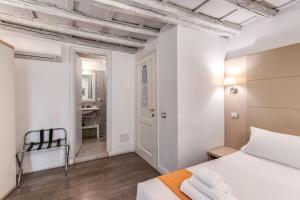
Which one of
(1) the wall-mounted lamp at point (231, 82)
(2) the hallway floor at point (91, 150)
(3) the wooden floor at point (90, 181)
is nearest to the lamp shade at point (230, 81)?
(1) the wall-mounted lamp at point (231, 82)

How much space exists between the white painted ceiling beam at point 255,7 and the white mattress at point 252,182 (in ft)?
6.08

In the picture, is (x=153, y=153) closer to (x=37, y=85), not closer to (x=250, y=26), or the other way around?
(x=37, y=85)

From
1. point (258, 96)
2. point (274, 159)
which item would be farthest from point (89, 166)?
point (258, 96)

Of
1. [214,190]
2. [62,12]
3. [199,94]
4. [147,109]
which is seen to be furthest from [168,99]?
[62,12]

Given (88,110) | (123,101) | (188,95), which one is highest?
(188,95)

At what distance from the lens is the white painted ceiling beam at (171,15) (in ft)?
5.59

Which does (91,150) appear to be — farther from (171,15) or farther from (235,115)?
(171,15)

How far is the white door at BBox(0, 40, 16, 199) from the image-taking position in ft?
6.39

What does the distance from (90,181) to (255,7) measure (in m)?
3.38

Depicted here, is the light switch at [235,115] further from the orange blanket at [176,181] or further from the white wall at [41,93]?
the white wall at [41,93]

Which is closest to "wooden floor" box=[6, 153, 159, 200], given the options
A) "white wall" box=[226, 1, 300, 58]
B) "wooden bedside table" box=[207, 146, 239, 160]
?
"wooden bedside table" box=[207, 146, 239, 160]

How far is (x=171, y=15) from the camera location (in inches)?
78.3

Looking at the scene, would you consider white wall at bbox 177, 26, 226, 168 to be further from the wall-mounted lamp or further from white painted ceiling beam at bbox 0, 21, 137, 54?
white painted ceiling beam at bbox 0, 21, 137, 54

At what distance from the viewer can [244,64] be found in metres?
2.43
